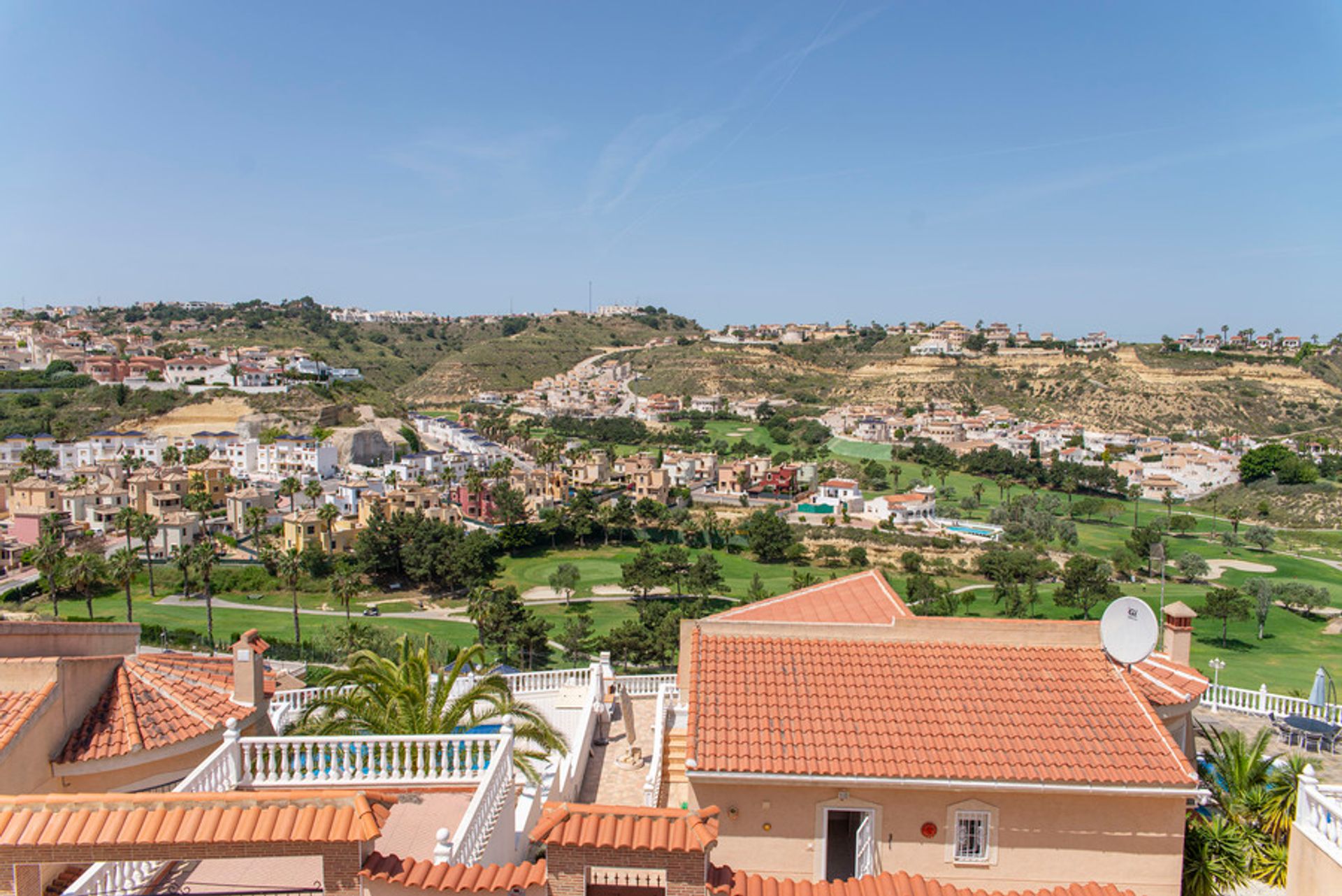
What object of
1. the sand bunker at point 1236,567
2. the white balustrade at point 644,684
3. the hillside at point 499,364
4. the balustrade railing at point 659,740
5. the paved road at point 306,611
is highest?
the hillside at point 499,364

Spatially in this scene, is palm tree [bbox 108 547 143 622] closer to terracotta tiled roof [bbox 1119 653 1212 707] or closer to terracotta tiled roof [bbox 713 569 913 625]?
terracotta tiled roof [bbox 713 569 913 625]

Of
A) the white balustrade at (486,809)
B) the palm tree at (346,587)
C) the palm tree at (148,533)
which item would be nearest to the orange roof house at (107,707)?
the white balustrade at (486,809)

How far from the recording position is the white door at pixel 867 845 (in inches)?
291

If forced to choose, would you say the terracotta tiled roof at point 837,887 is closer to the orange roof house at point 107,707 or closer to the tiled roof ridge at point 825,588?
the orange roof house at point 107,707

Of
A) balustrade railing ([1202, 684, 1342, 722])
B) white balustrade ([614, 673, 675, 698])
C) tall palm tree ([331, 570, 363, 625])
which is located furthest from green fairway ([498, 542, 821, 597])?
white balustrade ([614, 673, 675, 698])

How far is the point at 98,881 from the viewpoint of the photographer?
17.0 feet

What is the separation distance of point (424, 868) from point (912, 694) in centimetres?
475

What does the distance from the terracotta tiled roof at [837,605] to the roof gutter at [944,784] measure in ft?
9.69

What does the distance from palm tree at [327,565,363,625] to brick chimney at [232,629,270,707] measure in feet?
114

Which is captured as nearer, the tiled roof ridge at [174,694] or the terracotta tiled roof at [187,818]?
the terracotta tiled roof at [187,818]

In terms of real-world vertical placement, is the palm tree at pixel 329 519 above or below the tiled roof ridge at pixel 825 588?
below

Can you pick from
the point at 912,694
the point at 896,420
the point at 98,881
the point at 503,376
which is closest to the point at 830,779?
the point at 912,694

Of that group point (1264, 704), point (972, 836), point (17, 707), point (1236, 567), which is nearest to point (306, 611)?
point (17, 707)

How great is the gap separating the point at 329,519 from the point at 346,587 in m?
16.7
